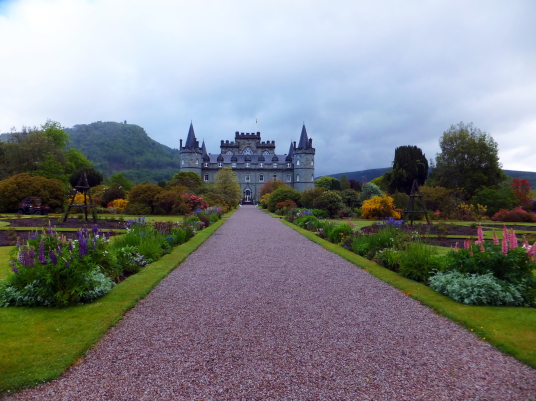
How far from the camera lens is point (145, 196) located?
25812 mm

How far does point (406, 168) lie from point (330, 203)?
71.3 ft

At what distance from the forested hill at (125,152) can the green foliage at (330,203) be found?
233 feet

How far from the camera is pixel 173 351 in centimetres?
359

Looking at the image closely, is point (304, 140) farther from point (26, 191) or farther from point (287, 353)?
point (287, 353)

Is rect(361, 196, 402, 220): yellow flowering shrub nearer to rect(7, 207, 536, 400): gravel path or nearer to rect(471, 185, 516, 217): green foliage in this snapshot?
rect(471, 185, 516, 217): green foliage

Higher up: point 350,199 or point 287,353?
point 350,199

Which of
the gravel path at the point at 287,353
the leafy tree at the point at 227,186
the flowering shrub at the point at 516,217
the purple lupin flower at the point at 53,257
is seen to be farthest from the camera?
the leafy tree at the point at 227,186

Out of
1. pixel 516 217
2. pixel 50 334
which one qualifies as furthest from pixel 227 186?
pixel 50 334

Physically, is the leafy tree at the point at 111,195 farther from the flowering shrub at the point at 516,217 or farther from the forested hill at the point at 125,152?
the forested hill at the point at 125,152

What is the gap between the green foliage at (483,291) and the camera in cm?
511

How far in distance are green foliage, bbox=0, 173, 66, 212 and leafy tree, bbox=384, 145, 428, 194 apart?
34.1m

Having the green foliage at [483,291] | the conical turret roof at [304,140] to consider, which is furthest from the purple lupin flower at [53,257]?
the conical turret roof at [304,140]

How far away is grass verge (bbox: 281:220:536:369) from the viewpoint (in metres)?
3.75

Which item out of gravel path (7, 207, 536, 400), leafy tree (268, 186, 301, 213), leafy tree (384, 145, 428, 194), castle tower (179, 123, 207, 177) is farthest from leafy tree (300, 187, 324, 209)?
castle tower (179, 123, 207, 177)
